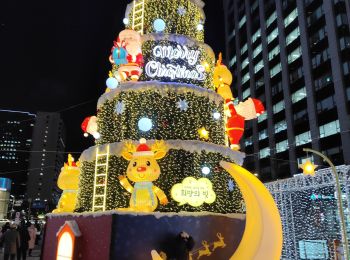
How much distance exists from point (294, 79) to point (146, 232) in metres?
47.1

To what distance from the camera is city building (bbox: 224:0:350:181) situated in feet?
146

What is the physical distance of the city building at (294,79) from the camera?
44.4m

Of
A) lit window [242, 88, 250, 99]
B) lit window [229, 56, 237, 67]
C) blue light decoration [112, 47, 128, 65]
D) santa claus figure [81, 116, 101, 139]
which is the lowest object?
santa claus figure [81, 116, 101, 139]

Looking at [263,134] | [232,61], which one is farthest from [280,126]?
[232,61]

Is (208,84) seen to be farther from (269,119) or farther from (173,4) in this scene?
(269,119)

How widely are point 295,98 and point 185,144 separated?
4269 cm

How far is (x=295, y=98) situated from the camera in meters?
52.7

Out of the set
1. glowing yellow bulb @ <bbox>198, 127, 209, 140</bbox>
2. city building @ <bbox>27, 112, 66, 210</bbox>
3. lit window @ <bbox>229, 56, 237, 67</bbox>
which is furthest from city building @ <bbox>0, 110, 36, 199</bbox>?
glowing yellow bulb @ <bbox>198, 127, 209, 140</bbox>

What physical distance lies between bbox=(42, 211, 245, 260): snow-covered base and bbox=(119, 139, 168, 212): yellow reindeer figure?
42 cm

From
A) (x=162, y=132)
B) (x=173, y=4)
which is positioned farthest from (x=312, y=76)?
(x=162, y=132)

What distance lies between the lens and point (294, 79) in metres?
53.7

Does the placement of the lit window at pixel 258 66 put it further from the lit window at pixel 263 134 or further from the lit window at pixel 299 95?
the lit window at pixel 299 95

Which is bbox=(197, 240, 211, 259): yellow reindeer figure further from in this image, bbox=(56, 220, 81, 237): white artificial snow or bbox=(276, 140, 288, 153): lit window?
bbox=(276, 140, 288, 153): lit window

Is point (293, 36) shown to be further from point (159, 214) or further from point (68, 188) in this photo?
point (159, 214)
